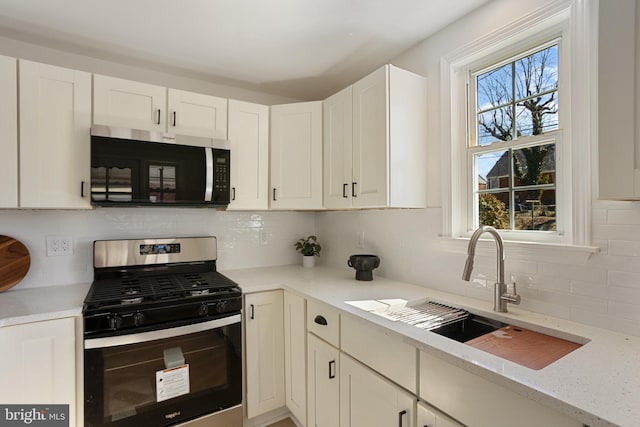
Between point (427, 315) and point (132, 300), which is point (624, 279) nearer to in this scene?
point (427, 315)

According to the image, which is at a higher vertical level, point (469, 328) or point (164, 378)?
point (469, 328)

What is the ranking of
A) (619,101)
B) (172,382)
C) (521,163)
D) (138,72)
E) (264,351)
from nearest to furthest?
(619,101) → (521,163) → (172,382) → (264,351) → (138,72)

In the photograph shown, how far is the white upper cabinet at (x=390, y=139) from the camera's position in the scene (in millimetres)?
1778

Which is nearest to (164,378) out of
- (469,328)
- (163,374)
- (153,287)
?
(163,374)

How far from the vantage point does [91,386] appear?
1526mm

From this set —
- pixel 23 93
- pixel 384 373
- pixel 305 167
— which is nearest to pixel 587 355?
pixel 384 373

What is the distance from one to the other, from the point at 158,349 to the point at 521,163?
2.05 meters

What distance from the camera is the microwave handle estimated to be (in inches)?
81.8

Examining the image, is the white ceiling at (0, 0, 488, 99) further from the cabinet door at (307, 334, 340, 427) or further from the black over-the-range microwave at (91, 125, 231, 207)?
the cabinet door at (307, 334, 340, 427)

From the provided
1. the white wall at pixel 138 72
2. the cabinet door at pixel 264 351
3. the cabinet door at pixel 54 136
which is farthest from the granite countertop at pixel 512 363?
the white wall at pixel 138 72

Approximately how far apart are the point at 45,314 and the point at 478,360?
1.79 m

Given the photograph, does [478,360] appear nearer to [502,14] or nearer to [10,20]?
[502,14]

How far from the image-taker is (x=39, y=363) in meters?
1.47

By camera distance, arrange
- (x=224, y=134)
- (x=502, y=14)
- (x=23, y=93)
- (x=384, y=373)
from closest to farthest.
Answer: (x=384, y=373), (x=502, y=14), (x=23, y=93), (x=224, y=134)
